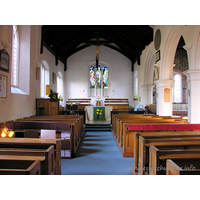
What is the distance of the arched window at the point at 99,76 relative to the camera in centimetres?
1490

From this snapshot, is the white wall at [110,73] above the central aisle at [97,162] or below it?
above

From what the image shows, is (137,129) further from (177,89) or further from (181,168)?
(177,89)

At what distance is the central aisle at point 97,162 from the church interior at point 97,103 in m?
0.02

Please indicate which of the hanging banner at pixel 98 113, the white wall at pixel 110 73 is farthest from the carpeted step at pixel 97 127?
the white wall at pixel 110 73

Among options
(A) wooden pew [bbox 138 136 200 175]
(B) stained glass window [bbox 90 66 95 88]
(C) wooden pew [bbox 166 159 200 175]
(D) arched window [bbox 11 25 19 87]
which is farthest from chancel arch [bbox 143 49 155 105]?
(C) wooden pew [bbox 166 159 200 175]

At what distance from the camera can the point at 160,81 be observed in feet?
25.7

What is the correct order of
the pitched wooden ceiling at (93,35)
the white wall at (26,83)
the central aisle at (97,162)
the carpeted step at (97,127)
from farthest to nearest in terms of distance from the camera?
the pitched wooden ceiling at (93,35) → the carpeted step at (97,127) → the white wall at (26,83) → the central aisle at (97,162)

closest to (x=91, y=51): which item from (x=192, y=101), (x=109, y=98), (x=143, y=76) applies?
(x=109, y=98)

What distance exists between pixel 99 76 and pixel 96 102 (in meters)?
2.37

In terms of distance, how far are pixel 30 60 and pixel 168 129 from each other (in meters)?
5.46

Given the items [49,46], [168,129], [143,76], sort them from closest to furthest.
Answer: [168,129] → [49,46] → [143,76]

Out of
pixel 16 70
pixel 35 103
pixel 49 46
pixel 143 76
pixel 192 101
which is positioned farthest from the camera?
pixel 143 76

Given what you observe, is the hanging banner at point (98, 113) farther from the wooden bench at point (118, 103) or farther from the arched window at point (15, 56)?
the arched window at point (15, 56)
